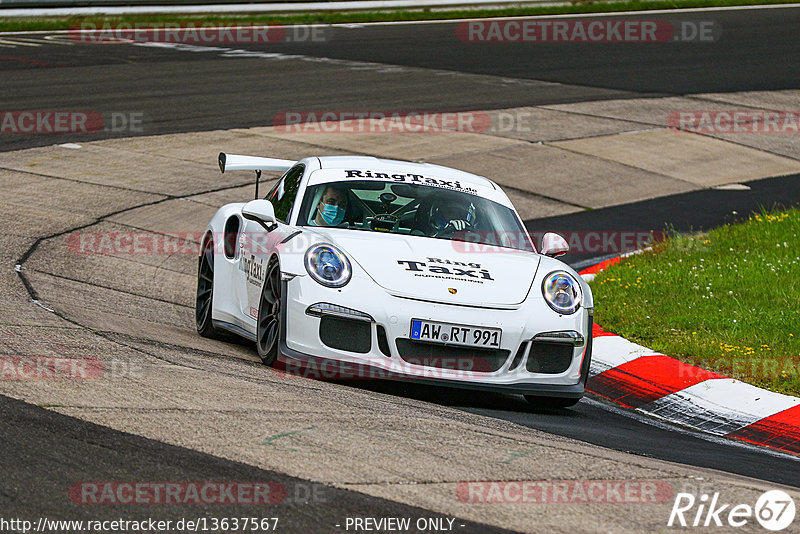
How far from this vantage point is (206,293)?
28.2ft

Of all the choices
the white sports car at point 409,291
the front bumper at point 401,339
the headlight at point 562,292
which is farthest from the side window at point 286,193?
the headlight at point 562,292

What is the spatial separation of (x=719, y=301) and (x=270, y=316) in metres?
3.81

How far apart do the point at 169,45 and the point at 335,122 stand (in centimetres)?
850

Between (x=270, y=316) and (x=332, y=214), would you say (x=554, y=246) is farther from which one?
(x=270, y=316)

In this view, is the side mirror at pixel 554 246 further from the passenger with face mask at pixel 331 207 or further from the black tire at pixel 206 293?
the black tire at pixel 206 293

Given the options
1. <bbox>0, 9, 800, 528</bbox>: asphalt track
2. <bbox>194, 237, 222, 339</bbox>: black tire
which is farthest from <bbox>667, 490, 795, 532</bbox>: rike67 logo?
<bbox>194, 237, 222, 339</bbox>: black tire

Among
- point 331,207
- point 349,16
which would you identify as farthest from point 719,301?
point 349,16

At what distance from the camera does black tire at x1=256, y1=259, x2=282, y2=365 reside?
699cm

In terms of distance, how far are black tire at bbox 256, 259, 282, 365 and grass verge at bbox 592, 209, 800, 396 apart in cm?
272

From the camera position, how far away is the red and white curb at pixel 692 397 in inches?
270

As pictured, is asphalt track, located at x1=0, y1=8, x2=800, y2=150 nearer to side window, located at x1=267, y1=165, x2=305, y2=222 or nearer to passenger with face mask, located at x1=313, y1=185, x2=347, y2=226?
side window, located at x1=267, y1=165, x2=305, y2=222

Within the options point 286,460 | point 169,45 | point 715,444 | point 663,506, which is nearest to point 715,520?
point 663,506

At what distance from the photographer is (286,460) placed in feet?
15.5

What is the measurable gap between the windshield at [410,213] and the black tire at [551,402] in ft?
3.52
